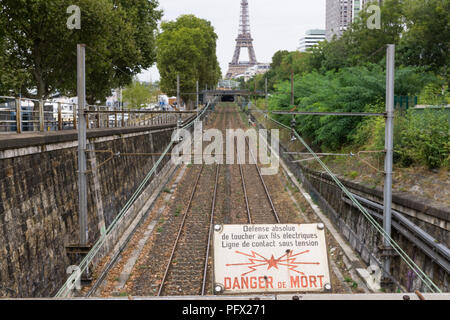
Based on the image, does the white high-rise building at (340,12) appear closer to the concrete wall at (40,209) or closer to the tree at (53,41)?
the tree at (53,41)

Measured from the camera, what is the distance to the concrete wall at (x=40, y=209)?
799cm

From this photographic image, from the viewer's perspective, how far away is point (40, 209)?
9477 millimetres

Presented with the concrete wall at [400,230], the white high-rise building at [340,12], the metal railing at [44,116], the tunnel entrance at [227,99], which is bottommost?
the concrete wall at [400,230]

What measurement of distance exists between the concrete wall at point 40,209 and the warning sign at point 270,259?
533cm

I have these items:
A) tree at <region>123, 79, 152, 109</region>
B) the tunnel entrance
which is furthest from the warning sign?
the tunnel entrance

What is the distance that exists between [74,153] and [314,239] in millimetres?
9710

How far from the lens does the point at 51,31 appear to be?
15922 millimetres

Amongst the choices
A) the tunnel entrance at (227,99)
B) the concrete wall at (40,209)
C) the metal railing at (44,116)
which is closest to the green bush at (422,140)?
the metal railing at (44,116)

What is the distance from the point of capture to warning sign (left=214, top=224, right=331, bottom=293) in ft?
12.8

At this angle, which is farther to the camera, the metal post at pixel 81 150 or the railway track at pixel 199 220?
the railway track at pixel 199 220

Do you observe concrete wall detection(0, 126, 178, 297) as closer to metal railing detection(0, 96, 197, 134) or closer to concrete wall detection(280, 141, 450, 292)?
metal railing detection(0, 96, 197, 134)

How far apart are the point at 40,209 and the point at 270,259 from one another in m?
7.10

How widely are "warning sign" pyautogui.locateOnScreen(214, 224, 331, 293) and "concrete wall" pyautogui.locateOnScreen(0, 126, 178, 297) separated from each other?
5.33 meters

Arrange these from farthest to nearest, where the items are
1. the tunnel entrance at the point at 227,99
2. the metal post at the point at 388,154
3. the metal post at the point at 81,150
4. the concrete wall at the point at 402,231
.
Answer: the tunnel entrance at the point at 227,99 → the metal post at the point at 81,150 → the metal post at the point at 388,154 → the concrete wall at the point at 402,231
